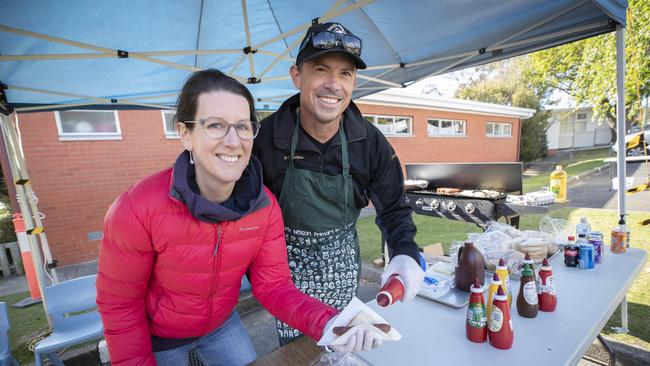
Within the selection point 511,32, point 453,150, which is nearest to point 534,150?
point 453,150

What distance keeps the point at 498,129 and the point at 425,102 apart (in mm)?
7089

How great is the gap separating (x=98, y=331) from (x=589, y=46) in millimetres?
11388

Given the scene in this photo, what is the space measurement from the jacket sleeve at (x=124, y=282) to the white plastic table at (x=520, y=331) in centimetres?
97

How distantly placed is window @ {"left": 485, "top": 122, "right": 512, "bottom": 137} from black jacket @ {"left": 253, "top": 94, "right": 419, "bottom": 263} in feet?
48.2

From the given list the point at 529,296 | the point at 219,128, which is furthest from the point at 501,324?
the point at 219,128

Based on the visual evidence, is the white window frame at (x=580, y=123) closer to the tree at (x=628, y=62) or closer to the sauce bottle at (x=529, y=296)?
the tree at (x=628, y=62)

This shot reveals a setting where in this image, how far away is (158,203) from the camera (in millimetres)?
1212

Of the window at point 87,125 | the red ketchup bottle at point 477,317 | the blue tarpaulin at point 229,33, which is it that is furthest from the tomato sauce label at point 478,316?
the window at point 87,125

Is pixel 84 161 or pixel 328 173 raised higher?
pixel 84 161

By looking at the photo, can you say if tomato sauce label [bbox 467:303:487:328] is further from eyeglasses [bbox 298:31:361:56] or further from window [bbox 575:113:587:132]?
window [bbox 575:113:587:132]

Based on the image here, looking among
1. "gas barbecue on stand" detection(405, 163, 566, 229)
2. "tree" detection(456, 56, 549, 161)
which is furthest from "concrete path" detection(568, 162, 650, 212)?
"tree" detection(456, 56, 549, 161)

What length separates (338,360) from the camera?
3.95ft

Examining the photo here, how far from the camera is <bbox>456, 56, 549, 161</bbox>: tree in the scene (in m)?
18.3

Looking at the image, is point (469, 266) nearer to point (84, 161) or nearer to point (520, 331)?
point (520, 331)
